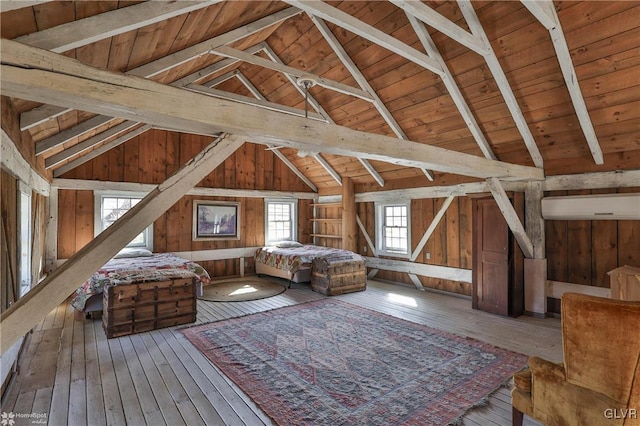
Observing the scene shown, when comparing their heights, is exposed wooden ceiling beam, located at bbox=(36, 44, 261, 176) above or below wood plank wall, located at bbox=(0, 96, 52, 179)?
above

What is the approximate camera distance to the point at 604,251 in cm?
452

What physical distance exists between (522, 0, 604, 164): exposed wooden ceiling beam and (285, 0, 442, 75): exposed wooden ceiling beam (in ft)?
4.09

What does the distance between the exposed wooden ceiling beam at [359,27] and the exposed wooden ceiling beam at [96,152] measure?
4781mm

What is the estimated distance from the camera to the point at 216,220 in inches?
309

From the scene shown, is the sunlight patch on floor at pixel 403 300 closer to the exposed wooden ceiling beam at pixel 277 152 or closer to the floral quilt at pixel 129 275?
the floral quilt at pixel 129 275

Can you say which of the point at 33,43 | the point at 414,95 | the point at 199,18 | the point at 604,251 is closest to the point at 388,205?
the point at 414,95

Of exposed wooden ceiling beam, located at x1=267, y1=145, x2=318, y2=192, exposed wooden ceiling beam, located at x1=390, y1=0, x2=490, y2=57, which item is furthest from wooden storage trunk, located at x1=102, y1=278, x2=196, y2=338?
exposed wooden ceiling beam, located at x1=267, y1=145, x2=318, y2=192

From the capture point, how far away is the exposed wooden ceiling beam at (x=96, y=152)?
600cm

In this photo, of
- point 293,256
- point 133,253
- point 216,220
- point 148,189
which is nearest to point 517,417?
point 293,256

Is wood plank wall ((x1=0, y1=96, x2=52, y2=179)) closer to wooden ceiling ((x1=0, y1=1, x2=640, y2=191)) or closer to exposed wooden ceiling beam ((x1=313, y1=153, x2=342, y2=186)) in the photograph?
wooden ceiling ((x1=0, y1=1, x2=640, y2=191))

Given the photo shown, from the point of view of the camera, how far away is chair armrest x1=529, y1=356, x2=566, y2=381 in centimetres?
201

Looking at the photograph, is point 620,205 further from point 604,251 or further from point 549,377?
point 549,377

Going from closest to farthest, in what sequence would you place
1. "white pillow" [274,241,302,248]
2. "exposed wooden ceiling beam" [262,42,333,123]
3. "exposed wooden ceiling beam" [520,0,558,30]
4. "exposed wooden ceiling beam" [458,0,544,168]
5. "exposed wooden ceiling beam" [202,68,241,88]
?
"exposed wooden ceiling beam" [520,0,558,30] < "exposed wooden ceiling beam" [458,0,544,168] < "exposed wooden ceiling beam" [262,42,333,123] < "exposed wooden ceiling beam" [202,68,241,88] < "white pillow" [274,241,302,248]

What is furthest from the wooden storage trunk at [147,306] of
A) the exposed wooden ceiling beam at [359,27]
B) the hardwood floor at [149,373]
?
the exposed wooden ceiling beam at [359,27]
